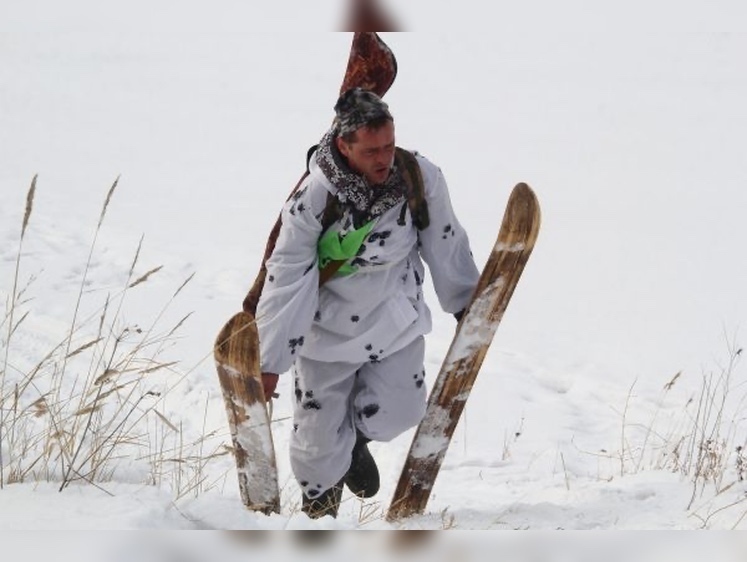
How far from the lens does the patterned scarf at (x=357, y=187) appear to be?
264 cm

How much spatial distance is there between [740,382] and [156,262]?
377 centimetres

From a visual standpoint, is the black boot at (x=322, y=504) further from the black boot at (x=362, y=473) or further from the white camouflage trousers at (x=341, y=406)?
the black boot at (x=362, y=473)

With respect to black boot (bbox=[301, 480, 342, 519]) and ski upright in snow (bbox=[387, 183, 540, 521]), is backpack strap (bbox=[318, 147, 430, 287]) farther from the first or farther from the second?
black boot (bbox=[301, 480, 342, 519])

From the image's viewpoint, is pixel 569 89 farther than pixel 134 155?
Yes

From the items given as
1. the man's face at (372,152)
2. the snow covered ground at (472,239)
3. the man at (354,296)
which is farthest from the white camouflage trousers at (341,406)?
the man's face at (372,152)

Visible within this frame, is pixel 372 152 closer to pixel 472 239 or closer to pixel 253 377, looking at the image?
pixel 253 377

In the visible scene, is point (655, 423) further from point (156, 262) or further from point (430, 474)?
point (156, 262)

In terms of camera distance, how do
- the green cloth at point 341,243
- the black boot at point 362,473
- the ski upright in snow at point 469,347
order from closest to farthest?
the green cloth at point 341,243
the ski upright in snow at point 469,347
the black boot at point 362,473

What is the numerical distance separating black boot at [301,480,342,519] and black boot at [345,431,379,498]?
167mm

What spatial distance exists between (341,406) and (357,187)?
31.5 inches

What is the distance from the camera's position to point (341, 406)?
306 cm

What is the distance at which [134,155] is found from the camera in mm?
9375

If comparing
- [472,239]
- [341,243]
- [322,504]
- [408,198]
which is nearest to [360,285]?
[341,243]

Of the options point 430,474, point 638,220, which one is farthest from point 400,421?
point 638,220
